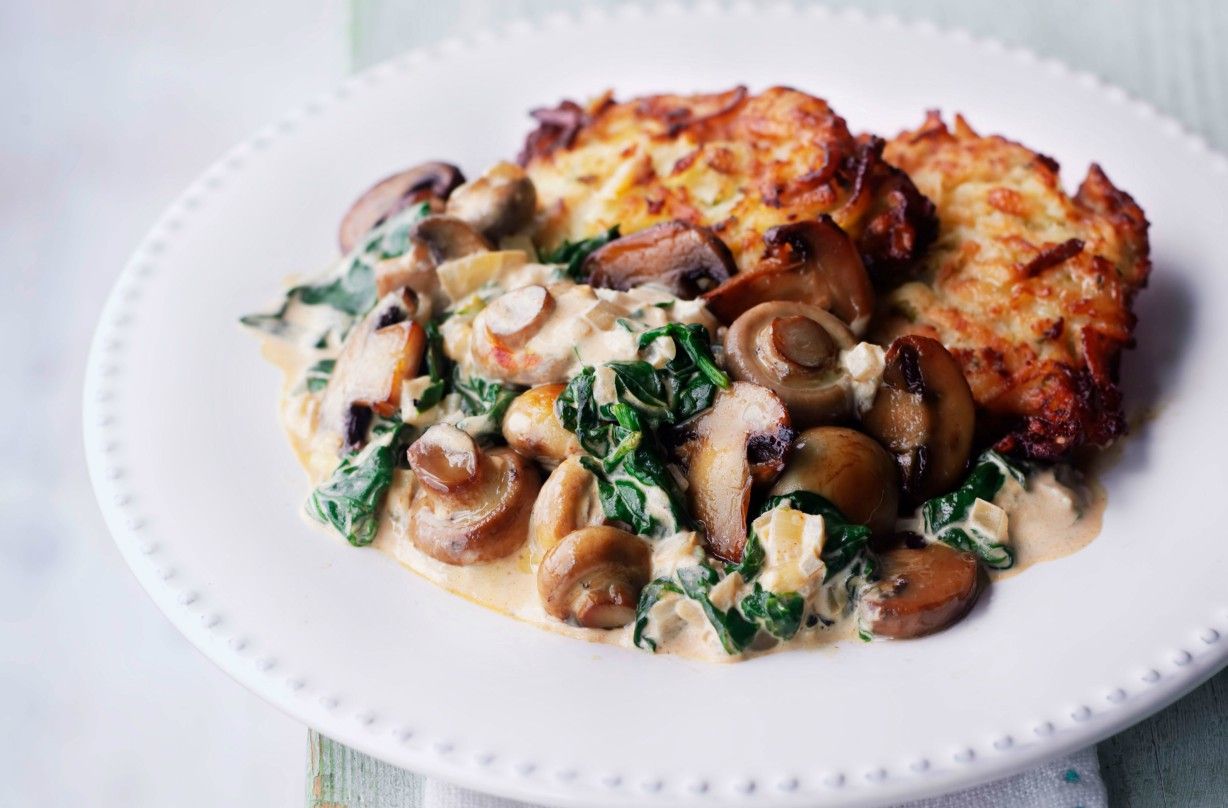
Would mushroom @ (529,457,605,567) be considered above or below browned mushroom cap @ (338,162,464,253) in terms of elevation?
below

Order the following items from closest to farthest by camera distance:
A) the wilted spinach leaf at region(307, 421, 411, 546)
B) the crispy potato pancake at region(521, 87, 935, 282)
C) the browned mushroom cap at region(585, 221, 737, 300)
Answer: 1. the wilted spinach leaf at region(307, 421, 411, 546)
2. the browned mushroom cap at region(585, 221, 737, 300)
3. the crispy potato pancake at region(521, 87, 935, 282)

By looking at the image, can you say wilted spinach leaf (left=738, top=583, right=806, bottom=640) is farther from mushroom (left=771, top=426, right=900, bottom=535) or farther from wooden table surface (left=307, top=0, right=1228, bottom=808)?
wooden table surface (left=307, top=0, right=1228, bottom=808)

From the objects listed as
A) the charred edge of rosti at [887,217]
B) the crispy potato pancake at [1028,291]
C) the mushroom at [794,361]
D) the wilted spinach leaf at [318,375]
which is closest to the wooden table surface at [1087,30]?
the crispy potato pancake at [1028,291]

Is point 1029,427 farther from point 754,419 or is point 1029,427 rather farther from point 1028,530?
point 754,419

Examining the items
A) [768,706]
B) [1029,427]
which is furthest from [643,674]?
[1029,427]

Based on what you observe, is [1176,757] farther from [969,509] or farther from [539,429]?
[539,429]

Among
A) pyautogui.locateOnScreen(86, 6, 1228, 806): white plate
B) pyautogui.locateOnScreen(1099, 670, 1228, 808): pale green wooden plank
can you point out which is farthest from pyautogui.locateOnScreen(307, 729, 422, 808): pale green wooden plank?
pyautogui.locateOnScreen(1099, 670, 1228, 808): pale green wooden plank

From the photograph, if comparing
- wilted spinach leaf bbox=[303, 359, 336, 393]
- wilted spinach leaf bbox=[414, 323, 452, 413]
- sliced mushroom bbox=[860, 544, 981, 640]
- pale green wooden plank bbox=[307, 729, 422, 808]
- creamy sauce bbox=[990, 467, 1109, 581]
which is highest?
wilted spinach leaf bbox=[414, 323, 452, 413]

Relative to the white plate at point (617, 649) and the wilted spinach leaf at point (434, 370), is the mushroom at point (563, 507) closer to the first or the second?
the white plate at point (617, 649)
